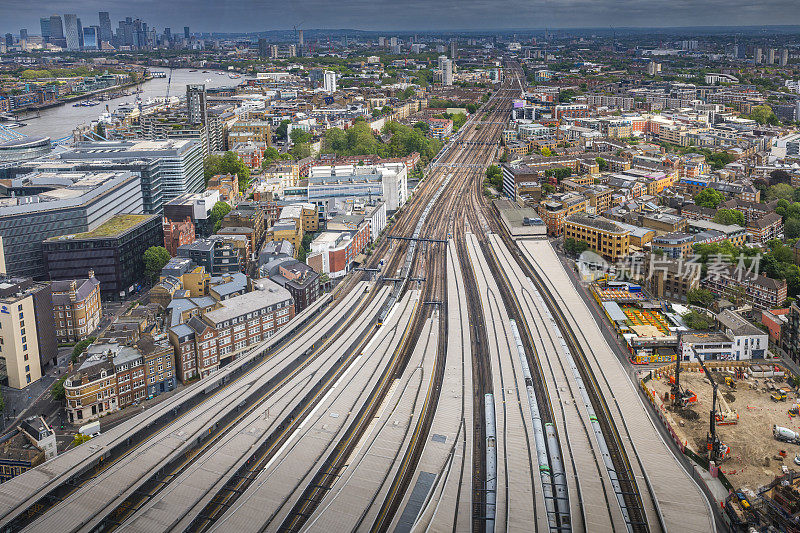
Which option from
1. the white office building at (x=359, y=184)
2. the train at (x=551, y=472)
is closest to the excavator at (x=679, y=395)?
the train at (x=551, y=472)

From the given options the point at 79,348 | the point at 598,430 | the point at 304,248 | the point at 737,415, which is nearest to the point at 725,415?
the point at 737,415

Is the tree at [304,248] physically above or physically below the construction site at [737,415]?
above

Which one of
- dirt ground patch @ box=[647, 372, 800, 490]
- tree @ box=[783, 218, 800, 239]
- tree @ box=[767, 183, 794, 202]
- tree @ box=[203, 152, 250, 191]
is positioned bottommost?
dirt ground patch @ box=[647, 372, 800, 490]

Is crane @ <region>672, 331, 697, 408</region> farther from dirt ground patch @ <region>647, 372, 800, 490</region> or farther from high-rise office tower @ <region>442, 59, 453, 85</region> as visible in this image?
high-rise office tower @ <region>442, 59, 453, 85</region>

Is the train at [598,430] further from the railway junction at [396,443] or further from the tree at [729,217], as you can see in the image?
the tree at [729,217]

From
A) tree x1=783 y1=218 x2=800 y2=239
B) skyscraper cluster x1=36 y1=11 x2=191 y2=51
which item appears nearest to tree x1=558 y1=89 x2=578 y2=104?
tree x1=783 y1=218 x2=800 y2=239

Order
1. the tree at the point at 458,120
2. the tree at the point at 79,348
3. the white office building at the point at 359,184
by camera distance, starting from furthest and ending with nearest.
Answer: the tree at the point at 458,120
the white office building at the point at 359,184
the tree at the point at 79,348

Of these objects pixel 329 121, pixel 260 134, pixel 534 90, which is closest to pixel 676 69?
pixel 534 90
